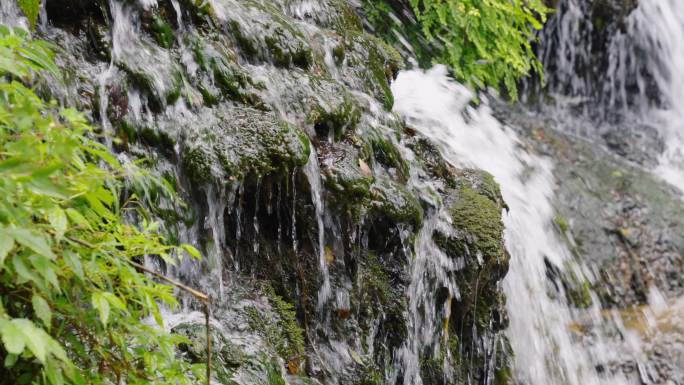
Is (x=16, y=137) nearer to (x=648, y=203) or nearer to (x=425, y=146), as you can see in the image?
(x=425, y=146)

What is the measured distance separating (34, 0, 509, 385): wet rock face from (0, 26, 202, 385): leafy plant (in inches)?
32.1

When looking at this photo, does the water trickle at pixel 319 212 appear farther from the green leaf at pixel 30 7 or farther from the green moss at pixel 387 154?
the green leaf at pixel 30 7

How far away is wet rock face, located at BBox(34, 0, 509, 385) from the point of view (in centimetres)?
323

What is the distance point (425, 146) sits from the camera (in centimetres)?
476

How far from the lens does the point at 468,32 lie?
21.5 feet

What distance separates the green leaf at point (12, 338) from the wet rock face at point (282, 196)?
1282mm

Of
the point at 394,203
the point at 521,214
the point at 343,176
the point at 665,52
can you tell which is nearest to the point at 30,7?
the point at 343,176

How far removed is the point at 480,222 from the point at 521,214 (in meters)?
1.76

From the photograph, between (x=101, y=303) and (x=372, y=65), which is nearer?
(x=101, y=303)

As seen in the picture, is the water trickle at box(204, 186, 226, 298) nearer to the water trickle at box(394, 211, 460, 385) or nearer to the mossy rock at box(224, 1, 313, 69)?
the mossy rock at box(224, 1, 313, 69)

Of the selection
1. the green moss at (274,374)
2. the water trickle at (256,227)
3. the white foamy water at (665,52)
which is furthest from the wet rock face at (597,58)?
the green moss at (274,374)

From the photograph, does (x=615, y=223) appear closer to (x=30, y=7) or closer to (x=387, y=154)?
(x=387, y=154)

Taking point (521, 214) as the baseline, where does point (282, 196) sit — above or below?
below

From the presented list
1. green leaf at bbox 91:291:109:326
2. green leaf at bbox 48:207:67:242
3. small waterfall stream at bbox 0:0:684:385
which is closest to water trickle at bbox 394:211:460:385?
small waterfall stream at bbox 0:0:684:385
